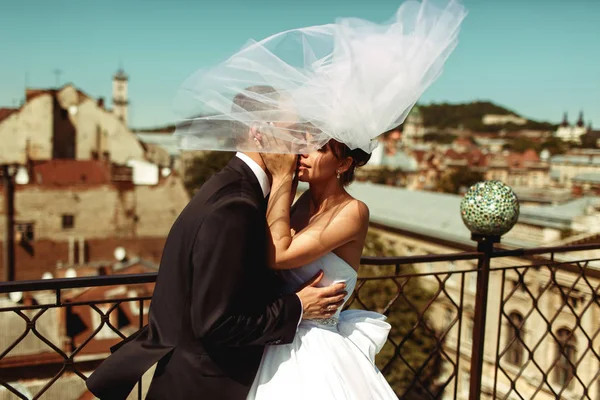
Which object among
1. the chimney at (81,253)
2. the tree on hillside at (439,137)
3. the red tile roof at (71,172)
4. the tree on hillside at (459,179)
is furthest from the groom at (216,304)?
the tree on hillside at (439,137)

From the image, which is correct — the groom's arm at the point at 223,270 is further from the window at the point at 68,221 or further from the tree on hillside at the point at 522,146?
the tree on hillside at the point at 522,146

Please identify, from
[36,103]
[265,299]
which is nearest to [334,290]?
[265,299]

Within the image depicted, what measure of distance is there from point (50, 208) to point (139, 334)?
98.4 feet

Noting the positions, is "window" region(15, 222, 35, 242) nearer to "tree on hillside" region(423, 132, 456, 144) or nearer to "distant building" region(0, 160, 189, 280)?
"distant building" region(0, 160, 189, 280)

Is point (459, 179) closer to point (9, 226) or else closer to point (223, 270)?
point (9, 226)

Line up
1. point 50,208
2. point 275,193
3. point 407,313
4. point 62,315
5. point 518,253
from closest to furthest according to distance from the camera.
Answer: point 275,193, point 518,253, point 62,315, point 407,313, point 50,208

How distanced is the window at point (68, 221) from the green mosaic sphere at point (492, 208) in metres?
29.7

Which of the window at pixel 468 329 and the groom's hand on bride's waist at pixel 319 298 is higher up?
the groom's hand on bride's waist at pixel 319 298

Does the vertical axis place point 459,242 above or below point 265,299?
Result: below

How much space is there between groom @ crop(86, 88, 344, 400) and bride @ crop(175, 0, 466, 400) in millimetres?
66

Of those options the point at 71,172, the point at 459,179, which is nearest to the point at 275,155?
the point at 71,172

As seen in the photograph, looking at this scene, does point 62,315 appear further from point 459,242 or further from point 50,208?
point 459,242

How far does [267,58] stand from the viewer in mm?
2123

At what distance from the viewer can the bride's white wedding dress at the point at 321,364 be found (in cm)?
211
